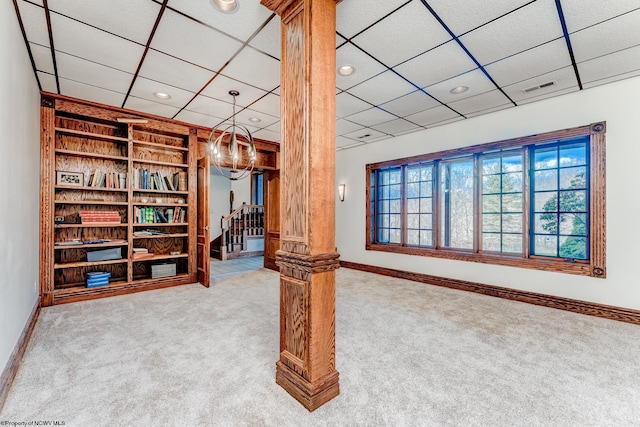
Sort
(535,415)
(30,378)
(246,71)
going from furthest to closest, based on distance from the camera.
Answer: (246,71), (30,378), (535,415)

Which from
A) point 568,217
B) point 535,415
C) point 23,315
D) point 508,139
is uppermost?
point 508,139

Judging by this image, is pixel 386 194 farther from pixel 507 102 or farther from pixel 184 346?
pixel 184 346

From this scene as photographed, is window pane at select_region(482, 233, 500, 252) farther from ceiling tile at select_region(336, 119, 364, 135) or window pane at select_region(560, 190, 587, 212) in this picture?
ceiling tile at select_region(336, 119, 364, 135)

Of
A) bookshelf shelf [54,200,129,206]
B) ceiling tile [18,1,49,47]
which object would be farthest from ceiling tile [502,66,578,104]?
bookshelf shelf [54,200,129,206]

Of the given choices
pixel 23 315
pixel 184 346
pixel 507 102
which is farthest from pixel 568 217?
pixel 23 315

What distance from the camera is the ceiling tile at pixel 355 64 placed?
2.78 metres

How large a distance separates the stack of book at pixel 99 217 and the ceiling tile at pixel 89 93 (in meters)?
1.60

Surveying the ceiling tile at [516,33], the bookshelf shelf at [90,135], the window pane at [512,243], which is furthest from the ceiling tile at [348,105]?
the bookshelf shelf at [90,135]

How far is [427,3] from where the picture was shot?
85.4 inches

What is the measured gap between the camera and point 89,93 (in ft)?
12.2

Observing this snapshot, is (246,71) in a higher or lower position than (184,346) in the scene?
higher

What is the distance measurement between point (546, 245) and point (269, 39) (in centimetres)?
433

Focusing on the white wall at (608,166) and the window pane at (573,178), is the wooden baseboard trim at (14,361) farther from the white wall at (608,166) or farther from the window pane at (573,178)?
the window pane at (573,178)

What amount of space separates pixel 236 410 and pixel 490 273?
402cm
